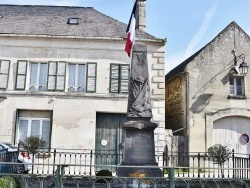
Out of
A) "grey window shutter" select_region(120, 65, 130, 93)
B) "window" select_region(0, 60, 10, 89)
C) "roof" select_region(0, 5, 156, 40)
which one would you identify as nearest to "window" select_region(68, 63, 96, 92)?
"grey window shutter" select_region(120, 65, 130, 93)

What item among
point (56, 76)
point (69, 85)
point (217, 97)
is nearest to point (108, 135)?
point (69, 85)

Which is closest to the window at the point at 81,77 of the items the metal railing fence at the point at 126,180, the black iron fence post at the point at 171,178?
the metal railing fence at the point at 126,180

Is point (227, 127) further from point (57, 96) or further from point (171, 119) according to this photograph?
point (57, 96)

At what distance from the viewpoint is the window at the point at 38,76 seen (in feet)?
55.1

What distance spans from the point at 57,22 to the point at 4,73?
400cm

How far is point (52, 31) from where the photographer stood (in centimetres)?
1745

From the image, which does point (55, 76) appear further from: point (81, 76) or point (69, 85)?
point (81, 76)

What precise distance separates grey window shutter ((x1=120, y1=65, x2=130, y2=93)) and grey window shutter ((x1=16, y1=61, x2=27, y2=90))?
4.64m

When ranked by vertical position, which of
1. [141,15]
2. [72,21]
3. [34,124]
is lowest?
[34,124]

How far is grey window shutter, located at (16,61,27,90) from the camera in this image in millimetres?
16578

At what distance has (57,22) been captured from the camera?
18516 millimetres

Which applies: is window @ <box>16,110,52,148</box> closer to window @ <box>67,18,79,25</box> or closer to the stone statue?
window @ <box>67,18,79,25</box>

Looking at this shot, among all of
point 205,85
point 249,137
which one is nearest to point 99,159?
point 205,85

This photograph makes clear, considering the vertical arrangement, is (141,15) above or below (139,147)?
above
